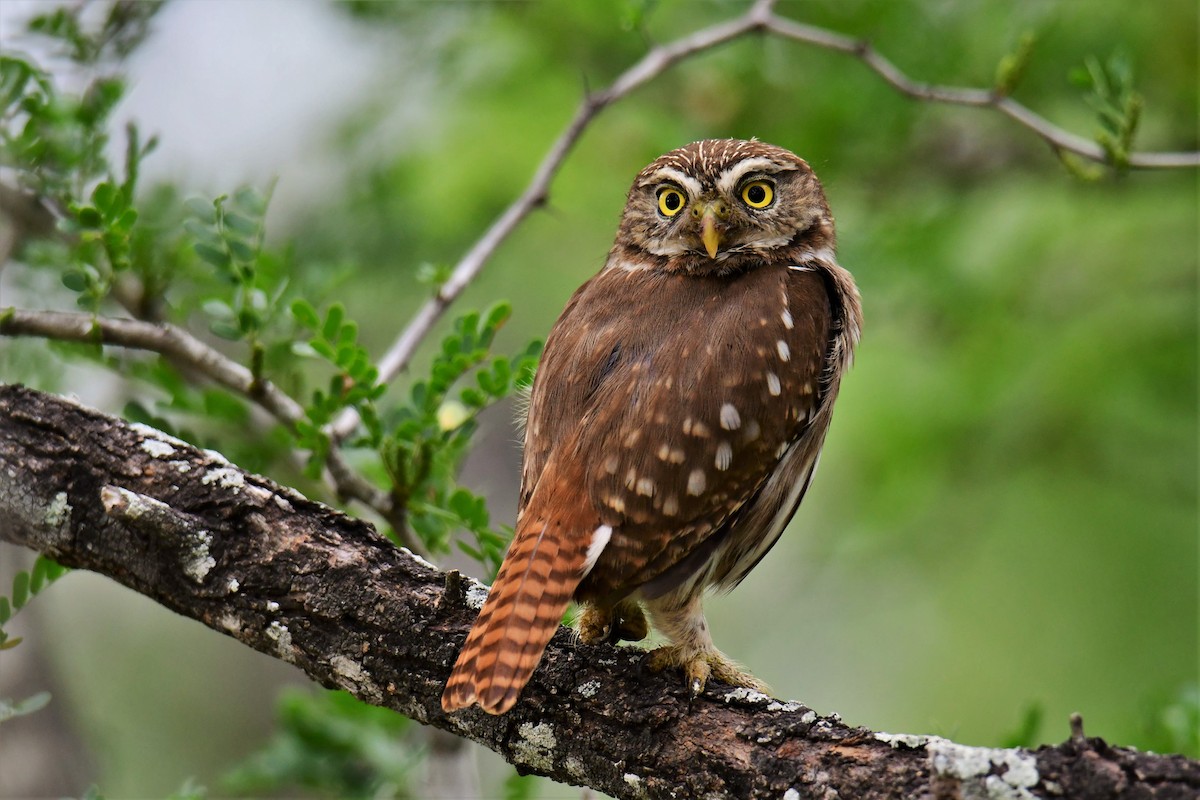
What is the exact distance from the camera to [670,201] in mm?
3881

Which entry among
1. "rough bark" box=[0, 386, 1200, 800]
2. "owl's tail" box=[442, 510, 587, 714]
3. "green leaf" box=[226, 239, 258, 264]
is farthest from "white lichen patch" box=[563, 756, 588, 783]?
"green leaf" box=[226, 239, 258, 264]

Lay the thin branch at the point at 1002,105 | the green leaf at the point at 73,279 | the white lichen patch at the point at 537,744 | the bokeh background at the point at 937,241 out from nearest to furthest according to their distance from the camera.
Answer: the white lichen patch at the point at 537,744, the green leaf at the point at 73,279, the thin branch at the point at 1002,105, the bokeh background at the point at 937,241

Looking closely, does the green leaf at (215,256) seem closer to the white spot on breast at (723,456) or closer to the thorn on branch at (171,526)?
the thorn on branch at (171,526)

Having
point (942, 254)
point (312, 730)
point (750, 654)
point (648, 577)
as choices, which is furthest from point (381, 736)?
point (750, 654)

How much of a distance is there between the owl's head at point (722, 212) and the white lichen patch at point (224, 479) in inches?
61.6

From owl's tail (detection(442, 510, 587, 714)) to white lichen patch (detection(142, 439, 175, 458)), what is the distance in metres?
0.81

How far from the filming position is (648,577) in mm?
2988

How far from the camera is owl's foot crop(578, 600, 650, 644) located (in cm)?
324

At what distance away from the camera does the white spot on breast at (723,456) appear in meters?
3.04

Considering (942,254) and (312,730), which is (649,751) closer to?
(312,730)

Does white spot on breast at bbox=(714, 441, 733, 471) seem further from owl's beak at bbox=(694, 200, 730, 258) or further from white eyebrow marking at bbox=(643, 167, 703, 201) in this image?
white eyebrow marking at bbox=(643, 167, 703, 201)

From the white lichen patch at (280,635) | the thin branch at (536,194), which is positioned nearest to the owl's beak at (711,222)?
the thin branch at (536,194)

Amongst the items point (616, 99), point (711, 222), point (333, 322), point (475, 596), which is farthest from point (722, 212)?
point (475, 596)

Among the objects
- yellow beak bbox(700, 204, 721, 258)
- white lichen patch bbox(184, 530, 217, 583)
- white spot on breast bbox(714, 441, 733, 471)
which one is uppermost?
yellow beak bbox(700, 204, 721, 258)
